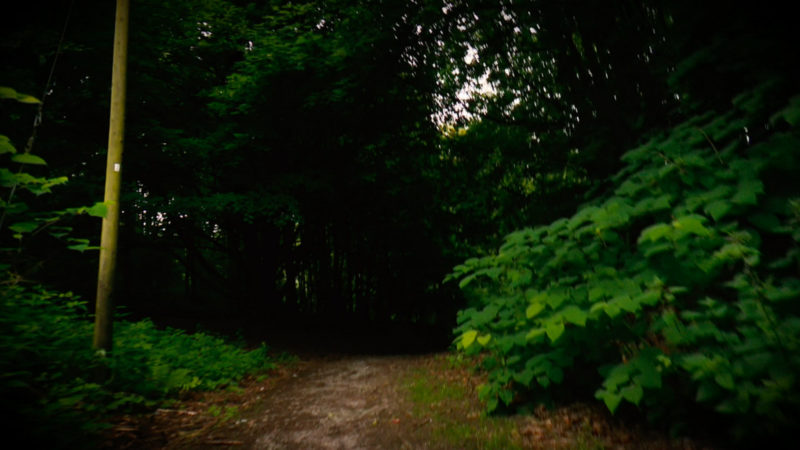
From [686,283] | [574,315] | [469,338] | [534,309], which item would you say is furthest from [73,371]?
[686,283]

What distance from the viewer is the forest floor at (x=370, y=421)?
3.40 meters

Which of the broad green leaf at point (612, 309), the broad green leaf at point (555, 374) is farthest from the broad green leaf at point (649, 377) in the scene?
the broad green leaf at point (555, 374)

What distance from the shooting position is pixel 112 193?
488 centimetres

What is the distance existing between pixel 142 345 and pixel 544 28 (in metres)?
8.07

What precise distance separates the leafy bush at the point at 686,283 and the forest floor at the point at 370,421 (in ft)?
1.33

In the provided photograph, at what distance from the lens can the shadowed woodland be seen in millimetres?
2768

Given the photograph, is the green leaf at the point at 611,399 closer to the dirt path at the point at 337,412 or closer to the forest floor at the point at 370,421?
the forest floor at the point at 370,421

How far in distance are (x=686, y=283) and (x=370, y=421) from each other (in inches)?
148

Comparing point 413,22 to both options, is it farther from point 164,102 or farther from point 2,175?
point 164,102

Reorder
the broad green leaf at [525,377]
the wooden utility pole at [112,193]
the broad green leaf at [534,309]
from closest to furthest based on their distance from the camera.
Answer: the broad green leaf at [534,309] < the broad green leaf at [525,377] < the wooden utility pole at [112,193]

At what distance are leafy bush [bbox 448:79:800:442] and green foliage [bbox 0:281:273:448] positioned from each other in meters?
4.17

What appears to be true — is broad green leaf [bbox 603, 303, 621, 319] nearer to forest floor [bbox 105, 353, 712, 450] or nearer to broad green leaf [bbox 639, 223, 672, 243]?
broad green leaf [bbox 639, 223, 672, 243]

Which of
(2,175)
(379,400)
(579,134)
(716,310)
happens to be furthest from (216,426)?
(579,134)

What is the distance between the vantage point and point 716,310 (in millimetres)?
2557
